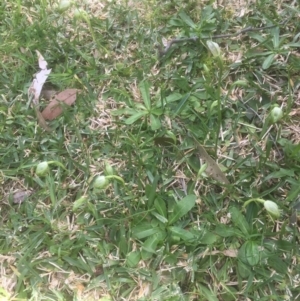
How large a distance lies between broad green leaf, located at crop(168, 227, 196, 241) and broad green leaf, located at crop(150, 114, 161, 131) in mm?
379

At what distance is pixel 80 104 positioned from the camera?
182 cm

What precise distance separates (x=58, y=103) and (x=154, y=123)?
15.5 inches

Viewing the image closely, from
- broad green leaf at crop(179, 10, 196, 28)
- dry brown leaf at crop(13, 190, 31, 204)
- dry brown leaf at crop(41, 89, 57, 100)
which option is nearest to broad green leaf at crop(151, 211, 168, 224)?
dry brown leaf at crop(13, 190, 31, 204)

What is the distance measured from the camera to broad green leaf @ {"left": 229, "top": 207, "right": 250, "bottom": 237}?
150cm

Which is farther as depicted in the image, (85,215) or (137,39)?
(137,39)

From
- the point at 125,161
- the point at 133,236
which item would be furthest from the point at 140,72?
the point at 133,236

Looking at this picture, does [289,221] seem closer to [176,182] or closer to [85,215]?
[176,182]

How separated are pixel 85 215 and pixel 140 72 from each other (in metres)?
0.61

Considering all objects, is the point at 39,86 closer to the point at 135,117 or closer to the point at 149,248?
the point at 135,117

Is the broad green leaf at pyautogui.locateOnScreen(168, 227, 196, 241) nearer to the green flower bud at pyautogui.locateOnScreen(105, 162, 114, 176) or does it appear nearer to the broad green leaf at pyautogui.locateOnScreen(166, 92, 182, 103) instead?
the green flower bud at pyautogui.locateOnScreen(105, 162, 114, 176)

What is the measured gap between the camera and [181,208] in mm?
1527

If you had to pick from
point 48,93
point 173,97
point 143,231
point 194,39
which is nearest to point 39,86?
point 48,93

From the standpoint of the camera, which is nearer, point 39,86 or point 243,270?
point 243,270

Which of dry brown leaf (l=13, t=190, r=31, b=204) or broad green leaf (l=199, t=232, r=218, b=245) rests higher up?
dry brown leaf (l=13, t=190, r=31, b=204)
